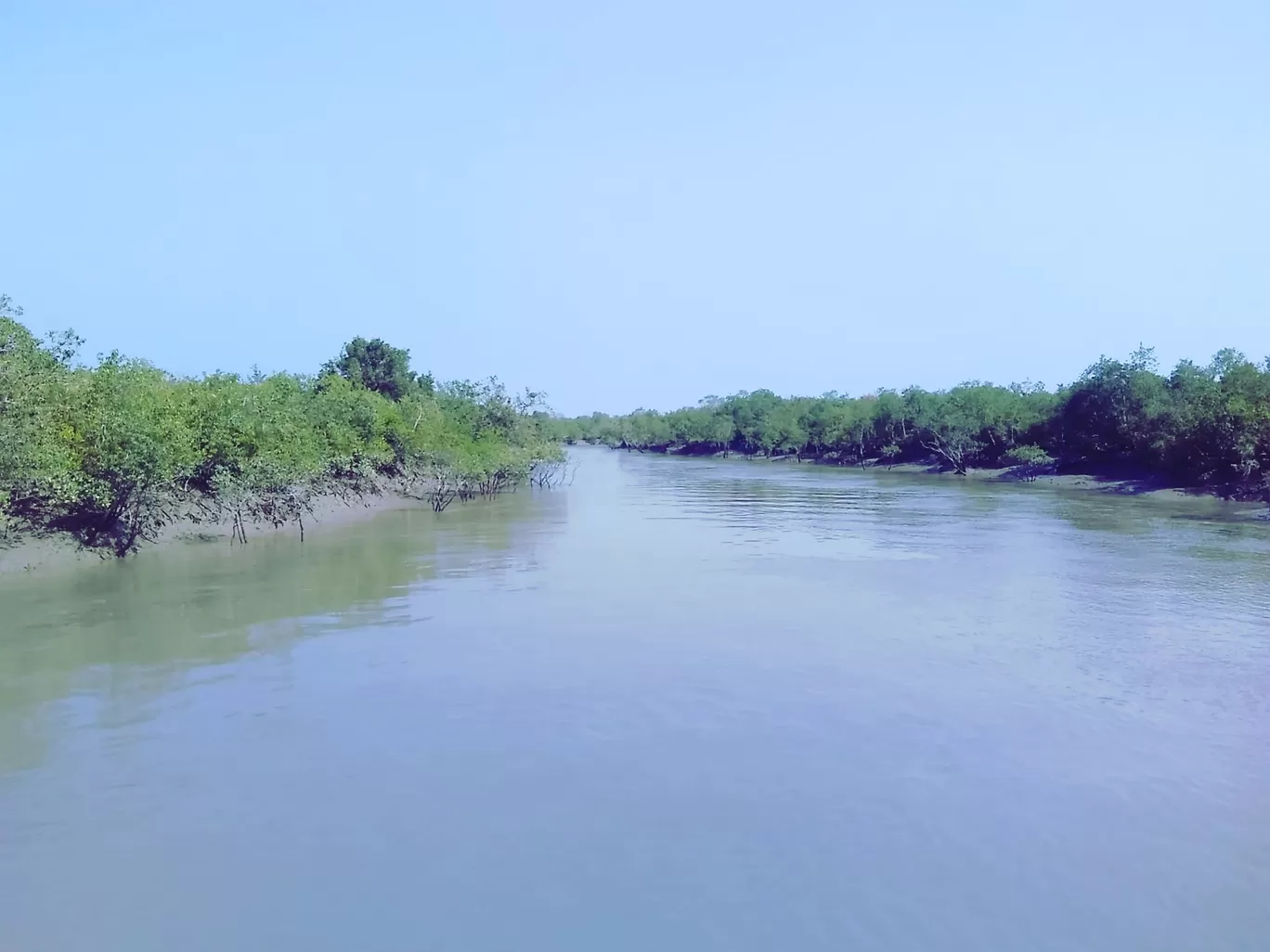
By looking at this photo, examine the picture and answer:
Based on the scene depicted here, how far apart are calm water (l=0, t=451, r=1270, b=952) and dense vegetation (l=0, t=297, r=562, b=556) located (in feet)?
7.28

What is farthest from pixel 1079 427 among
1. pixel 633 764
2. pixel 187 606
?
pixel 633 764

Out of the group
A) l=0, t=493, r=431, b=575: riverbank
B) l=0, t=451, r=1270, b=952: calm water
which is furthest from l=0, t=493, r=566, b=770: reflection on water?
l=0, t=493, r=431, b=575: riverbank

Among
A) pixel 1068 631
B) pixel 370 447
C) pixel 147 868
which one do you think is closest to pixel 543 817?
pixel 147 868

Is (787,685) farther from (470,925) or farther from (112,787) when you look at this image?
(112,787)

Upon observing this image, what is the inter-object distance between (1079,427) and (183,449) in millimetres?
46333

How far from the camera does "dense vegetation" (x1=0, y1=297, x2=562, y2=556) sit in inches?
803

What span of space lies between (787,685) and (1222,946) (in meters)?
6.54

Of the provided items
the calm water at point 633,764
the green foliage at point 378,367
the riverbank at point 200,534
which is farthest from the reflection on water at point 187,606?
the green foliage at point 378,367

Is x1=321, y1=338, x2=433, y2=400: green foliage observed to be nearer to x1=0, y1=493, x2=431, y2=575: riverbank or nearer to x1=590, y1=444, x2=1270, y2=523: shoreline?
x1=0, y1=493, x2=431, y2=575: riverbank

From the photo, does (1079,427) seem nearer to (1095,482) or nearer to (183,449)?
(1095,482)

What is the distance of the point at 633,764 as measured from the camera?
10.4 metres

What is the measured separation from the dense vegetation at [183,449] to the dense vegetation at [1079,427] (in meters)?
29.6

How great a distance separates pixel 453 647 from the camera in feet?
50.4

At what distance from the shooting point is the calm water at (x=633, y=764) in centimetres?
748
